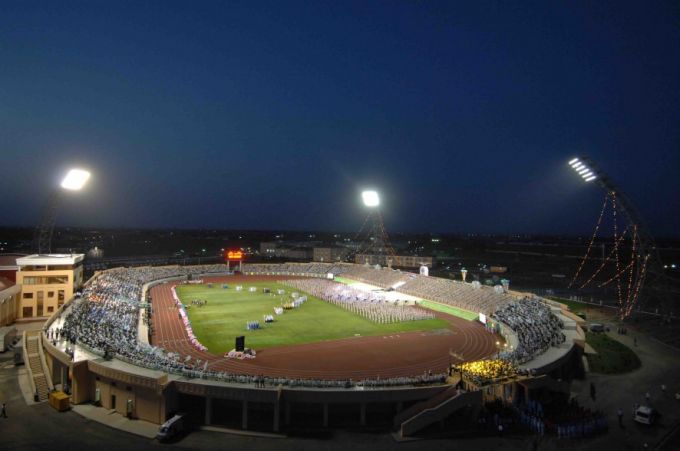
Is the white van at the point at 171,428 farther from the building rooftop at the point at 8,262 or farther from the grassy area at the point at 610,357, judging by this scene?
the building rooftop at the point at 8,262

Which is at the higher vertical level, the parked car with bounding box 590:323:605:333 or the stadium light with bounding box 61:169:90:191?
the stadium light with bounding box 61:169:90:191

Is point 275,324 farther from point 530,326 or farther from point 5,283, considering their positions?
point 5,283

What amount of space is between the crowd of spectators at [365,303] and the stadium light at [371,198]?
17.8 m

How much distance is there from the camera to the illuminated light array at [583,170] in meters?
38.3

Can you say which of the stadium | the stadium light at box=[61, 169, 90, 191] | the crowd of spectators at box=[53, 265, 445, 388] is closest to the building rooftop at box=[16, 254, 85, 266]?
the crowd of spectators at box=[53, 265, 445, 388]

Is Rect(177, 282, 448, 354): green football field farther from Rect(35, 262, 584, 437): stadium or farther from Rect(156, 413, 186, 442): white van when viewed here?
Rect(156, 413, 186, 442): white van

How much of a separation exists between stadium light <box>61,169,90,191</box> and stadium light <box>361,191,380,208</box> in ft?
133

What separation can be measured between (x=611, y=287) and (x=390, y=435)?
5786 cm

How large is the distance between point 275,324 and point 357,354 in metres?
10.6

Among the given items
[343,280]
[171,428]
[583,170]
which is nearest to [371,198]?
[343,280]

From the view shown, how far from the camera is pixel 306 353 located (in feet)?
90.7

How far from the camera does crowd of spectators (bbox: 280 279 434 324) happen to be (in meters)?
38.3

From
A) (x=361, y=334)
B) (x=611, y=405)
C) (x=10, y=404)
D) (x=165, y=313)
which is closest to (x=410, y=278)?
(x=361, y=334)

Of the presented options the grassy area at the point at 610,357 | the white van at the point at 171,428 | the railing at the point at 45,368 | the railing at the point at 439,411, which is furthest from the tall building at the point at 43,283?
the grassy area at the point at 610,357
